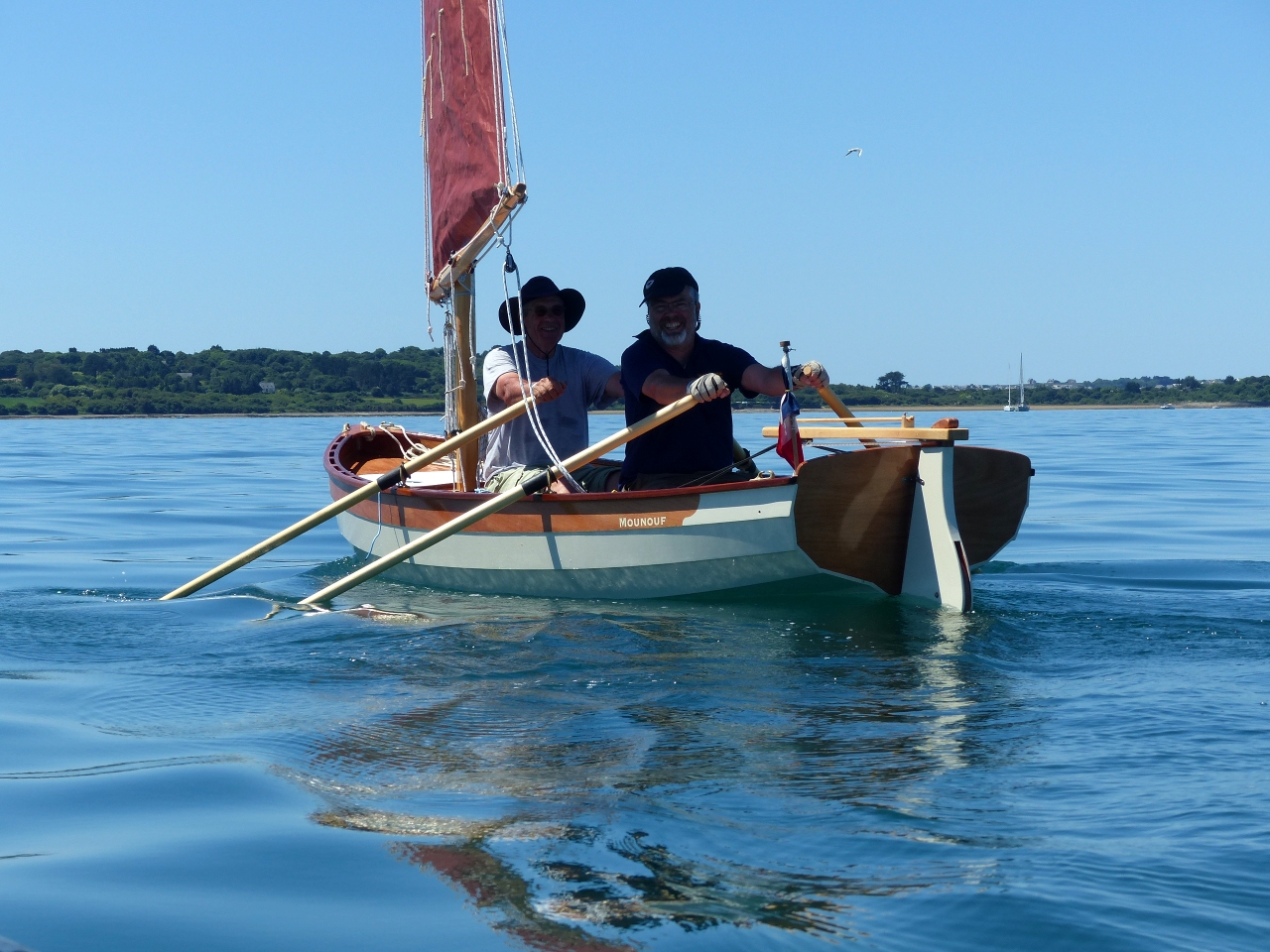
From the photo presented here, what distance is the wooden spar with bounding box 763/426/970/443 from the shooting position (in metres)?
7.54

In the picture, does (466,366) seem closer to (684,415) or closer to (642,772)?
(684,415)

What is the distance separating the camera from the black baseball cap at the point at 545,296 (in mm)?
9203

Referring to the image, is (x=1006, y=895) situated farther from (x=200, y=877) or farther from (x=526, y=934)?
(x=200, y=877)

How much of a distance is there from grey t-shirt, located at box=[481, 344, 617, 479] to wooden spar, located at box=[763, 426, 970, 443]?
6.69 ft

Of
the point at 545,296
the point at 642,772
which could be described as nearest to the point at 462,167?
the point at 545,296

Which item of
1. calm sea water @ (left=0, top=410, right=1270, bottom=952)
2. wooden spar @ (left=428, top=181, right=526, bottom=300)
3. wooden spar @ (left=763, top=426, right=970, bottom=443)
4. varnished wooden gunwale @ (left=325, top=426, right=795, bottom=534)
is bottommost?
calm sea water @ (left=0, top=410, right=1270, bottom=952)

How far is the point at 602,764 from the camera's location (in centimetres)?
456

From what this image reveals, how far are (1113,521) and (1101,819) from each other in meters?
11.1

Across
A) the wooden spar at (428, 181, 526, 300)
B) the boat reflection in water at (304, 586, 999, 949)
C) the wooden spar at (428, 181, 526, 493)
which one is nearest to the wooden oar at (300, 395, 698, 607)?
the boat reflection in water at (304, 586, 999, 949)

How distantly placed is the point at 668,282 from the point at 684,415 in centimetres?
93

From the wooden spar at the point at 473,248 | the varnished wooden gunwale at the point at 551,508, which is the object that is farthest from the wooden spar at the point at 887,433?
the wooden spar at the point at 473,248

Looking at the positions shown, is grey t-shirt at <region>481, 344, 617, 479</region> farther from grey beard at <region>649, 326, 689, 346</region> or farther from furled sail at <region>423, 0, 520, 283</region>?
grey beard at <region>649, 326, 689, 346</region>

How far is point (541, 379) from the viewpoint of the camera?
358 inches

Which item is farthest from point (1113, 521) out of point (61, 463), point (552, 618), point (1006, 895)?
point (61, 463)
